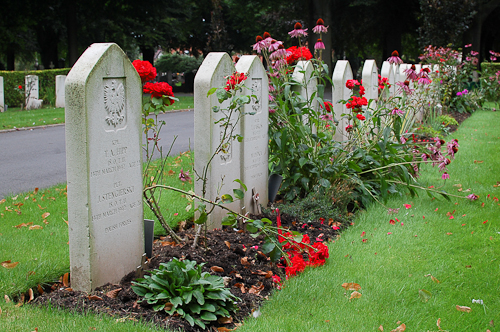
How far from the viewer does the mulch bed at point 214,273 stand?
9.39 feet

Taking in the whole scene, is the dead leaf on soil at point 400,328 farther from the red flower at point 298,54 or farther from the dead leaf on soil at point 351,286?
the red flower at point 298,54

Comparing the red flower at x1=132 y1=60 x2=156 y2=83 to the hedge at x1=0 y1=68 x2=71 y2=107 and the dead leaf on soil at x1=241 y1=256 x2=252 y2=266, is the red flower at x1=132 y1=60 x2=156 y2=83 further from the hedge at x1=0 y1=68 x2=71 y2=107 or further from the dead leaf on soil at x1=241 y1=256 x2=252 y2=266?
the hedge at x1=0 y1=68 x2=71 y2=107

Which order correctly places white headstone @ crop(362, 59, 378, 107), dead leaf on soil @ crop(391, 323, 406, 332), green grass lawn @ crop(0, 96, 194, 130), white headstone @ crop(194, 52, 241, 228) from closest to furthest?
dead leaf on soil @ crop(391, 323, 406, 332) < white headstone @ crop(194, 52, 241, 228) < white headstone @ crop(362, 59, 378, 107) < green grass lawn @ crop(0, 96, 194, 130)

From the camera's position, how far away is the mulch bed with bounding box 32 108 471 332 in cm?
286

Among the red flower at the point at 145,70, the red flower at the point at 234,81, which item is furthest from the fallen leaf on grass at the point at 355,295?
the red flower at the point at 145,70

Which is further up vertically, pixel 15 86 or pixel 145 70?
pixel 15 86

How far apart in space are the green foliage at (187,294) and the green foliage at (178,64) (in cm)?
3135

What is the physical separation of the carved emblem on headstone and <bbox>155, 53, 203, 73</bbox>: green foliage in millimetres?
30834

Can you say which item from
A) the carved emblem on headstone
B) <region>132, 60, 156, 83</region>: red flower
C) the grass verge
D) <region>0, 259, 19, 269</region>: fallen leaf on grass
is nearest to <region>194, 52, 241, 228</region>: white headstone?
<region>132, 60, 156, 83</region>: red flower

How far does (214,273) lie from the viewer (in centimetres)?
344

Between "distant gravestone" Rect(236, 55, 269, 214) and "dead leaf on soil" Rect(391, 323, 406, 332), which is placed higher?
"distant gravestone" Rect(236, 55, 269, 214)

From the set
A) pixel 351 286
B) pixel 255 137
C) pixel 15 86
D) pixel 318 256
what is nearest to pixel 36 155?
pixel 255 137

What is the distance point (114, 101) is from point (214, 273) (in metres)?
1.40

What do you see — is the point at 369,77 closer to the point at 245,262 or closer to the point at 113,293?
the point at 245,262
